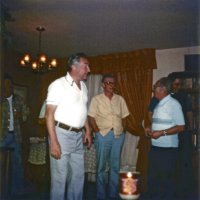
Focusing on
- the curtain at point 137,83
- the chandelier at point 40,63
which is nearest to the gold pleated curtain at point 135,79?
the curtain at point 137,83

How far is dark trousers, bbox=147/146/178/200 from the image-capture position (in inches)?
108

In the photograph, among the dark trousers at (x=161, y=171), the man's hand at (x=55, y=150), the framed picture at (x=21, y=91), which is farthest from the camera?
the framed picture at (x=21, y=91)

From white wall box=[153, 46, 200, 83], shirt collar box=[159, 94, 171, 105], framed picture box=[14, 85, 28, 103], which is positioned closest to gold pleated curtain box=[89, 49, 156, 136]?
white wall box=[153, 46, 200, 83]

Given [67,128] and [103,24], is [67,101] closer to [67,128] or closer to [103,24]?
[67,128]

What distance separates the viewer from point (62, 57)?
6.00 meters

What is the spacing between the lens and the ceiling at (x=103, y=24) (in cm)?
338

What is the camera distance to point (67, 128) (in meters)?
2.46

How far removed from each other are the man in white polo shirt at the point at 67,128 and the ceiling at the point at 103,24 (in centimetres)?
104

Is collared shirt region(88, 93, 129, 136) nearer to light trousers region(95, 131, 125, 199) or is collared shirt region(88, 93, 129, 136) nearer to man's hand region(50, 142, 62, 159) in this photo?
light trousers region(95, 131, 125, 199)

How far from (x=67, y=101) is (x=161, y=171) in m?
1.04

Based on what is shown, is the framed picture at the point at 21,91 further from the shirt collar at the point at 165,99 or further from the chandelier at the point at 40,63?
the shirt collar at the point at 165,99

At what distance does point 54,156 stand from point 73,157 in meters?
0.20

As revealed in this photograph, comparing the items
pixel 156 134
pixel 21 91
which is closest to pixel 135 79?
pixel 21 91

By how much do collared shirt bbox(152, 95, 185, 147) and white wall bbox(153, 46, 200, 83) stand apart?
2.22 metres
